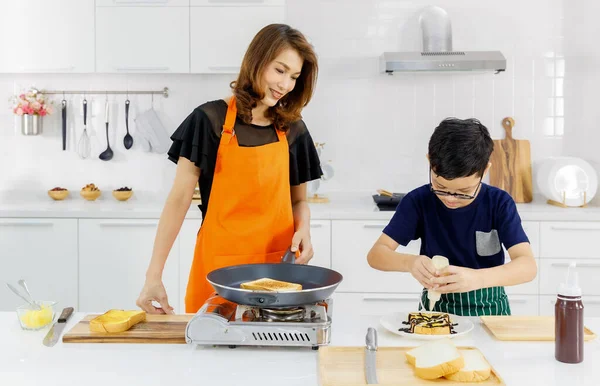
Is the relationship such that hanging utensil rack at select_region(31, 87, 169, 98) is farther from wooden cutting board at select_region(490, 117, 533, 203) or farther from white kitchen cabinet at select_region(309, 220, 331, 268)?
wooden cutting board at select_region(490, 117, 533, 203)

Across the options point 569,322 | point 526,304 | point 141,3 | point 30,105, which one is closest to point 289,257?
point 569,322

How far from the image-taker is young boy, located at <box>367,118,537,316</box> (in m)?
1.91

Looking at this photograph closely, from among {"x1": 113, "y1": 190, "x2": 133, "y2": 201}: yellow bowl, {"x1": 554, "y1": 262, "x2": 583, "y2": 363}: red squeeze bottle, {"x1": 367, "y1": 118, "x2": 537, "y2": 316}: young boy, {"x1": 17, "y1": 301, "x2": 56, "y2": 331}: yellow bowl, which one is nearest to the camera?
{"x1": 554, "y1": 262, "x2": 583, "y2": 363}: red squeeze bottle

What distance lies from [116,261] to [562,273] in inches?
95.0

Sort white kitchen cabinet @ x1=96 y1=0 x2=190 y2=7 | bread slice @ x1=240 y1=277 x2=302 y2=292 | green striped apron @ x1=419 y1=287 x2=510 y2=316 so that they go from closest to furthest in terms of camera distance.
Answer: bread slice @ x1=240 y1=277 x2=302 y2=292
green striped apron @ x1=419 y1=287 x2=510 y2=316
white kitchen cabinet @ x1=96 y1=0 x2=190 y2=7

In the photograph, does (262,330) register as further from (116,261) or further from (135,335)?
(116,261)

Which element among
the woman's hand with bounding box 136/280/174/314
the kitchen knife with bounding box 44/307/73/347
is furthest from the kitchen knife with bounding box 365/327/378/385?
the kitchen knife with bounding box 44/307/73/347

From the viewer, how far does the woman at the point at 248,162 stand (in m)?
2.16

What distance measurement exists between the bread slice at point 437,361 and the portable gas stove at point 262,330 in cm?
25

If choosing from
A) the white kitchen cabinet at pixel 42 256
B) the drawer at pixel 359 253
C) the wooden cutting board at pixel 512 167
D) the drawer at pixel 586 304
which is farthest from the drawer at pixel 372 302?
the white kitchen cabinet at pixel 42 256

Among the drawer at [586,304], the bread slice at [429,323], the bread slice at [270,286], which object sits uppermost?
the bread slice at [270,286]

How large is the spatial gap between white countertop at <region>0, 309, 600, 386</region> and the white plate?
0.02 meters

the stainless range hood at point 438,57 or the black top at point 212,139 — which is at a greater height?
the stainless range hood at point 438,57

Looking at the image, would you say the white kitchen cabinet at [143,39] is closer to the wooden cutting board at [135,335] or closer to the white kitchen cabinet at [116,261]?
the white kitchen cabinet at [116,261]
